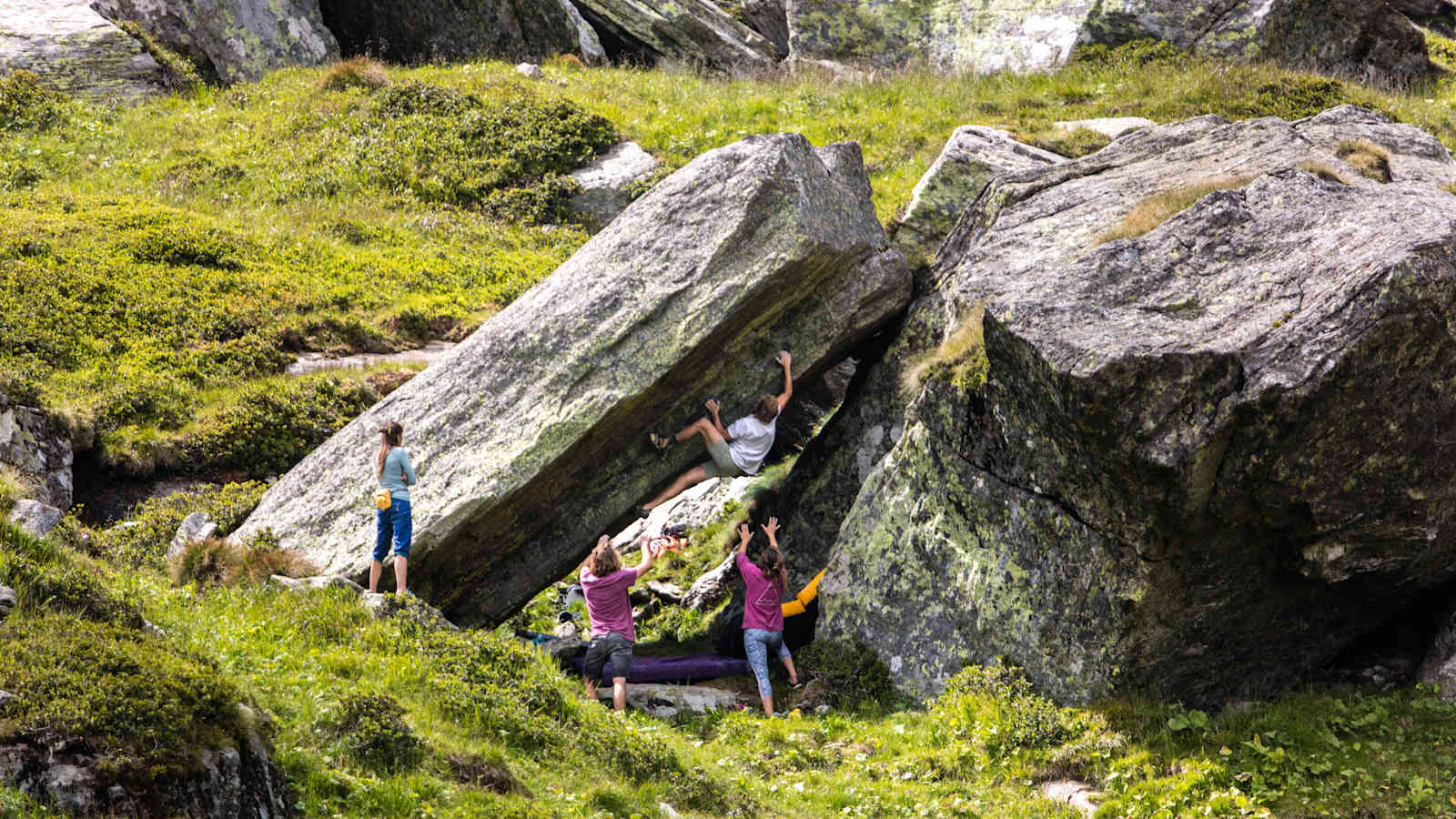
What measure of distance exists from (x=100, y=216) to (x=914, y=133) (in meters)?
23.0

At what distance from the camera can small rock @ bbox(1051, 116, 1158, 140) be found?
91.7 ft

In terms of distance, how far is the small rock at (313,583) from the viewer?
15750mm

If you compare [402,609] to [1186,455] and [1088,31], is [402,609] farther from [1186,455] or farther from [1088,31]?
[1088,31]

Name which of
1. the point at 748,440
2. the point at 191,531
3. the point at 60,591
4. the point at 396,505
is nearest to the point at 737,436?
the point at 748,440

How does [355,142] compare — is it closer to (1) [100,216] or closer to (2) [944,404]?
(1) [100,216]

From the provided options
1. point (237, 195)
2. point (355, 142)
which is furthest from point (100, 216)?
point (355, 142)

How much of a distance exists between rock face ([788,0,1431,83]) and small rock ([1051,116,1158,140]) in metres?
8.55

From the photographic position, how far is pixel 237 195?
108 feet

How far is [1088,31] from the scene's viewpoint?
1457 inches

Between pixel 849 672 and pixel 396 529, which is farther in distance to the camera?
pixel 849 672

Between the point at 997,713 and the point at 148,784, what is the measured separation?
418 inches

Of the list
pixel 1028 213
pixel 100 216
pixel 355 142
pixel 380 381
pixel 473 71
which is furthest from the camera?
pixel 473 71

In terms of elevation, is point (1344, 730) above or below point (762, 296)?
below

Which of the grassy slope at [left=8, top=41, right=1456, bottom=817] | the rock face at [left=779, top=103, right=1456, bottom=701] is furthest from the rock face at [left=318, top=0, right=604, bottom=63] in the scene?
the rock face at [left=779, top=103, right=1456, bottom=701]
